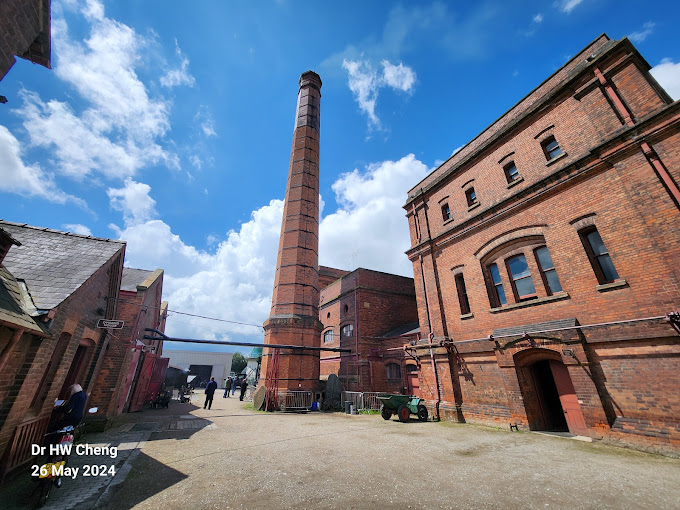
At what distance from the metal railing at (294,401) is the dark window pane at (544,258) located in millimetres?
12888

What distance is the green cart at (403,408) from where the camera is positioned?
10.8 meters

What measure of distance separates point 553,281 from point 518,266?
3.96 ft

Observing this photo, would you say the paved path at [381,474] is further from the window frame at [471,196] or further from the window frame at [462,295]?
the window frame at [471,196]

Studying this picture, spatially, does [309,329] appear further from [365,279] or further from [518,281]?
[518,281]

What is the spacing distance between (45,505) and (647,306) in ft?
40.0

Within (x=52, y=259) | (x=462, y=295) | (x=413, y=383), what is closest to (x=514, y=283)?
(x=462, y=295)

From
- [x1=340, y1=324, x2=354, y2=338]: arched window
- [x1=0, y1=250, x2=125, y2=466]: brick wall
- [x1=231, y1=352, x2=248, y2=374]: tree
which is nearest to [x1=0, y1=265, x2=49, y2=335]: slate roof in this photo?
[x1=0, y1=250, x2=125, y2=466]: brick wall

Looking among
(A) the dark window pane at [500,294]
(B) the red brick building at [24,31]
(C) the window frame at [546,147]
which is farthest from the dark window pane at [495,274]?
(B) the red brick building at [24,31]

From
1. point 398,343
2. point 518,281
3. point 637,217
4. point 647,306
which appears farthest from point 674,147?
point 398,343

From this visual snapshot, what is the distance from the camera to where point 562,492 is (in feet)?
13.6

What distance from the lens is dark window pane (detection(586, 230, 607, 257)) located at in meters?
7.92

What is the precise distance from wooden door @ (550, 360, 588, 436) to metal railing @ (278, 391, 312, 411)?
1131 cm

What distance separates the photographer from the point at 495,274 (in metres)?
10.6

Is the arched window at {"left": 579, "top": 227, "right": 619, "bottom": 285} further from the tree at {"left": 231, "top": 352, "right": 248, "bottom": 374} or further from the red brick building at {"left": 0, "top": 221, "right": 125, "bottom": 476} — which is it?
the tree at {"left": 231, "top": 352, "right": 248, "bottom": 374}
